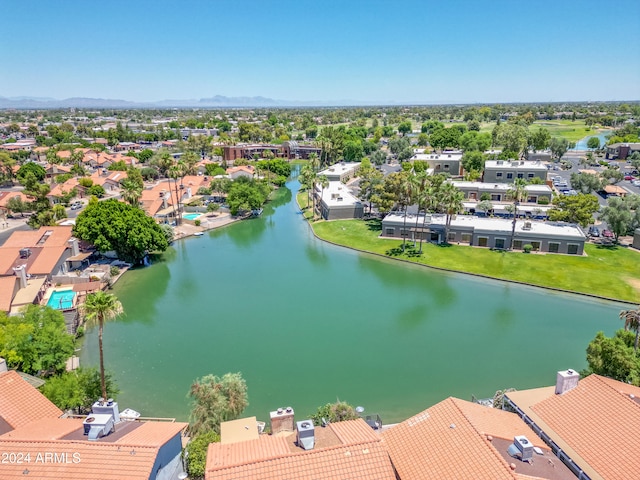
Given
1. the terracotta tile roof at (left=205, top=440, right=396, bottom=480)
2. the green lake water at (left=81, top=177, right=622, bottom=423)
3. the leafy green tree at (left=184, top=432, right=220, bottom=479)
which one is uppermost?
the terracotta tile roof at (left=205, top=440, right=396, bottom=480)

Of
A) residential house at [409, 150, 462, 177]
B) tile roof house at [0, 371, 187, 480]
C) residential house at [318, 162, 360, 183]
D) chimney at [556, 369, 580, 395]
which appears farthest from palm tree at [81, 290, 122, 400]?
residential house at [409, 150, 462, 177]

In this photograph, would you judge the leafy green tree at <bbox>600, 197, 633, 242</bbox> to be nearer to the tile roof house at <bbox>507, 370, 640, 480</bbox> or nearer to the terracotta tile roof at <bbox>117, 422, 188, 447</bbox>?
the tile roof house at <bbox>507, 370, 640, 480</bbox>

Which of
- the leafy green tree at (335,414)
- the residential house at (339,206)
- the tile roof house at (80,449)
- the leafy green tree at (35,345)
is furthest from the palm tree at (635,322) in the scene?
the residential house at (339,206)

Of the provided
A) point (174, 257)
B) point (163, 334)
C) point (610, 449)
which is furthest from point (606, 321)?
point (174, 257)

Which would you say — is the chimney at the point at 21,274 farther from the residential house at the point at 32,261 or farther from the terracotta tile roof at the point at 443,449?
the terracotta tile roof at the point at 443,449

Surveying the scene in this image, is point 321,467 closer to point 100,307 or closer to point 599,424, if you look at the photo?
point 599,424

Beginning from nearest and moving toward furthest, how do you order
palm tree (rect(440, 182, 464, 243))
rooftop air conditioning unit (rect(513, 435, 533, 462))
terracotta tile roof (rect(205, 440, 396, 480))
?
terracotta tile roof (rect(205, 440, 396, 480)), rooftop air conditioning unit (rect(513, 435, 533, 462)), palm tree (rect(440, 182, 464, 243))
